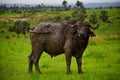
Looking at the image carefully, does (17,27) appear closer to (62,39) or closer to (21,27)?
(21,27)

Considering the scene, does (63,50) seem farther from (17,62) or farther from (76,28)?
(17,62)

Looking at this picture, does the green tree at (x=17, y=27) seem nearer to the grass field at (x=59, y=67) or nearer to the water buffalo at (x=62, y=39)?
the grass field at (x=59, y=67)

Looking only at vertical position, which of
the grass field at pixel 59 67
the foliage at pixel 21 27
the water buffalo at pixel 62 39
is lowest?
the foliage at pixel 21 27

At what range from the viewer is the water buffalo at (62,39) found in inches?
488

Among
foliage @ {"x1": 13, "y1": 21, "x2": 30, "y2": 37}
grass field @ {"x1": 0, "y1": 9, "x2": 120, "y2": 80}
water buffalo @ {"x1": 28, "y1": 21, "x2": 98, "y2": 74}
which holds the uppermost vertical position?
water buffalo @ {"x1": 28, "y1": 21, "x2": 98, "y2": 74}

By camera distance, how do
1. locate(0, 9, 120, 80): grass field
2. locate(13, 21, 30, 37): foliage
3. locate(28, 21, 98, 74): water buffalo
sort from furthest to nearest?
locate(13, 21, 30, 37): foliage
locate(28, 21, 98, 74): water buffalo
locate(0, 9, 120, 80): grass field

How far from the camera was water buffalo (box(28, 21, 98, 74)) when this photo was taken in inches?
488

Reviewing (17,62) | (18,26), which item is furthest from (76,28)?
(18,26)

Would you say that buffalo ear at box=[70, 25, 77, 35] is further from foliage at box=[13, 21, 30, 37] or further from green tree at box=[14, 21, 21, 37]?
green tree at box=[14, 21, 21, 37]

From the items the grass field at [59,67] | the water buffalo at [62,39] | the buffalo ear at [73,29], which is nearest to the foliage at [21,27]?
the grass field at [59,67]

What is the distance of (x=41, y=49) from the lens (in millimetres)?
13164

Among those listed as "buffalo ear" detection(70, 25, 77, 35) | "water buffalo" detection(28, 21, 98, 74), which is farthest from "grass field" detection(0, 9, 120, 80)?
"buffalo ear" detection(70, 25, 77, 35)

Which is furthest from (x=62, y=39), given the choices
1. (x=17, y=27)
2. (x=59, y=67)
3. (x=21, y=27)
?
(x=21, y=27)

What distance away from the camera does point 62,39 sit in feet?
41.9
